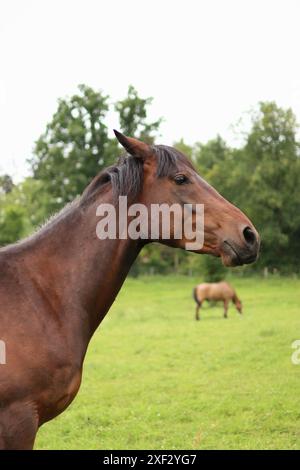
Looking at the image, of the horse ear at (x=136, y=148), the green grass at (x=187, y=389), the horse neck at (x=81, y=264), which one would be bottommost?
the green grass at (x=187, y=389)

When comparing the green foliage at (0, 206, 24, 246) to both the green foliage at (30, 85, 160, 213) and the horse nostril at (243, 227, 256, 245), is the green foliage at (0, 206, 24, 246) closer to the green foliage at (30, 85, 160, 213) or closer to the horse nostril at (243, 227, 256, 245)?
the green foliage at (30, 85, 160, 213)

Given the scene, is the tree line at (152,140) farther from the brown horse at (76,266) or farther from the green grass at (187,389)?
the brown horse at (76,266)

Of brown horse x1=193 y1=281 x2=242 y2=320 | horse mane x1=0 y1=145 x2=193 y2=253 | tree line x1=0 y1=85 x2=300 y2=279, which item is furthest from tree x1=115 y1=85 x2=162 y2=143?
horse mane x1=0 y1=145 x2=193 y2=253

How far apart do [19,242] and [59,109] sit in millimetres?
40239

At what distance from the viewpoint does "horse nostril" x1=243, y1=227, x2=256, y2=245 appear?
10.3 ft

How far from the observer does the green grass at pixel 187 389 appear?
6.44m

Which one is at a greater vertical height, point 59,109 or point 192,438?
point 59,109

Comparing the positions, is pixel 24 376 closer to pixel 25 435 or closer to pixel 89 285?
pixel 25 435

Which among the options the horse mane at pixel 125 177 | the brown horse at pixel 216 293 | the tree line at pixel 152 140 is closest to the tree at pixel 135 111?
the tree line at pixel 152 140

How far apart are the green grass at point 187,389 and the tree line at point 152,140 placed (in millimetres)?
17661

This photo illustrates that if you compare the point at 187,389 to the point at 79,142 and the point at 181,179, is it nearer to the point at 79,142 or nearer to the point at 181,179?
the point at 181,179
